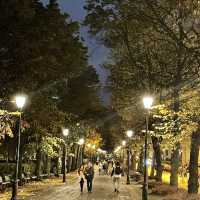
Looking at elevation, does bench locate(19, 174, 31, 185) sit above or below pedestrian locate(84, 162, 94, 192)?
below

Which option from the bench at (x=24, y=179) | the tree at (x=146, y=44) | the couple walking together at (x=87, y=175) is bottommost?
the bench at (x=24, y=179)

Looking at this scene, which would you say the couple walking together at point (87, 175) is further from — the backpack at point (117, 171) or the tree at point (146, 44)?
the tree at point (146, 44)

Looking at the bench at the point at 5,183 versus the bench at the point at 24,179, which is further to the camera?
the bench at the point at 24,179

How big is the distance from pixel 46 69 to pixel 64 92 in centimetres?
2456

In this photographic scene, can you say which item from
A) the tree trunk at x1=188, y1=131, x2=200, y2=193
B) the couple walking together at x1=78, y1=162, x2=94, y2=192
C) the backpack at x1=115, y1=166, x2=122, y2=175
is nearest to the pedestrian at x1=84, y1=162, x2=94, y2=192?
the couple walking together at x1=78, y1=162, x2=94, y2=192

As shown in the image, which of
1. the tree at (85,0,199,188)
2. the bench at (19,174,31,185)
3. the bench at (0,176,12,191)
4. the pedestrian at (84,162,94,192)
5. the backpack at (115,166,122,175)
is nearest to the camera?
Result: the tree at (85,0,199,188)

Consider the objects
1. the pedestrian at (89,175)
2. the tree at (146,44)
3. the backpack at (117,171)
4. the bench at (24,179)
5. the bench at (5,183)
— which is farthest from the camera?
the bench at (24,179)

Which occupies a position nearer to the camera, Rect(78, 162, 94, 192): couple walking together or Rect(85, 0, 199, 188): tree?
Rect(85, 0, 199, 188): tree

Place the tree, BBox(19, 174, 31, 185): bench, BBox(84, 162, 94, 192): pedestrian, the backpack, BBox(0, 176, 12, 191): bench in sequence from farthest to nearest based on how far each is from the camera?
BBox(19, 174, 31, 185): bench, the backpack, BBox(84, 162, 94, 192): pedestrian, BBox(0, 176, 12, 191): bench, the tree

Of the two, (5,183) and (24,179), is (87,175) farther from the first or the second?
(24,179)

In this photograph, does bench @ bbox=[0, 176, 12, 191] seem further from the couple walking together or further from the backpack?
the backpack

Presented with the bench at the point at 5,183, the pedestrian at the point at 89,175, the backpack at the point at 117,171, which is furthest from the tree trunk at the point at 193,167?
the bench at the point at 5,183

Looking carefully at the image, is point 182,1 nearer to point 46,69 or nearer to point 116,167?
point 46,69

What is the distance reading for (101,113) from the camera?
70688mm
